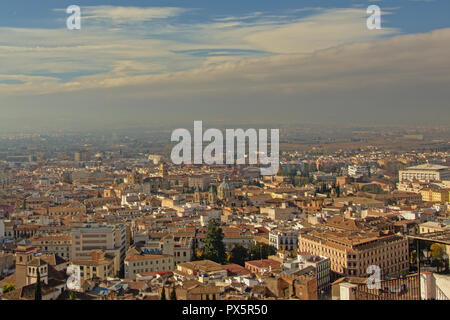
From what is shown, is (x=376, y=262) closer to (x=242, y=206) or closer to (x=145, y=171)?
(x=242, y=206)

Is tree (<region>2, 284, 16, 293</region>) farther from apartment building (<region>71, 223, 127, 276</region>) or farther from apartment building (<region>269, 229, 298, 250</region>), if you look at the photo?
apartment building (<region>269, 229, 298, 250</region>)

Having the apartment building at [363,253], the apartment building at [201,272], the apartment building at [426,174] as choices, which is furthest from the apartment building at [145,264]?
the apartment building at [426,174]

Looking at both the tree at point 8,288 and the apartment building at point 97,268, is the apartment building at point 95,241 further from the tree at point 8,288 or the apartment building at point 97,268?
the tree at point 8,288

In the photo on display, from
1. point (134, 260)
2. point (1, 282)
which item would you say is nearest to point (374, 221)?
point (134, 260)

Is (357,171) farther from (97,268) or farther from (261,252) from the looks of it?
(97,268)


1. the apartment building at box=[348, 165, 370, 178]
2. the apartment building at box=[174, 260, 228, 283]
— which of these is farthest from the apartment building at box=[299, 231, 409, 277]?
the apartment building at box=[348, 165, 370, 178]

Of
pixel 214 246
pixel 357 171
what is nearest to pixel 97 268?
pixel 214 246
